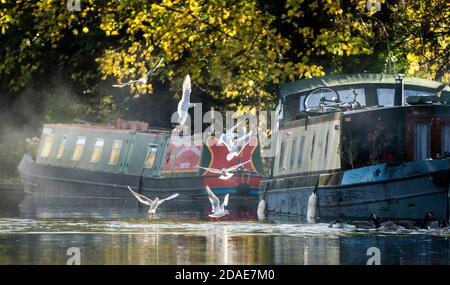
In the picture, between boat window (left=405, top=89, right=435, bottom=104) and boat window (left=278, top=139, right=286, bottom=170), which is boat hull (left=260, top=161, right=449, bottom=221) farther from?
Result: boat window (left=405, top=89, right=435, bottom=104)

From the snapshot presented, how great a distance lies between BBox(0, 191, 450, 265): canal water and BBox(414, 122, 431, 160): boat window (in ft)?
7.81

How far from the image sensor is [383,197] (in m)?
25.6

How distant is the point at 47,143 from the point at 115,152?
4.40 m

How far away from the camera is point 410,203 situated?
2505cm

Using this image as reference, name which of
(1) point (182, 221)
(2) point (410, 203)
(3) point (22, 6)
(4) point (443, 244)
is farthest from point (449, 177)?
(3) point (22, 6)

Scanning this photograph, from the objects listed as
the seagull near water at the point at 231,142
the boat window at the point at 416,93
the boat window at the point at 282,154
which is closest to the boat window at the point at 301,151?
the boat window at the point at 282,154

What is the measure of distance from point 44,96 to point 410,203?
17.5m

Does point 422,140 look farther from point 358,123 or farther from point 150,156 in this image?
point 150,156

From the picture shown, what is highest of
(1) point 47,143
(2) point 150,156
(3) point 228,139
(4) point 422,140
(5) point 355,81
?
(1) point 47,143

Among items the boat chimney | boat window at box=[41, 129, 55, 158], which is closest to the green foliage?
the boat chimney

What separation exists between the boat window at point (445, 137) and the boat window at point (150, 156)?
17.4 m

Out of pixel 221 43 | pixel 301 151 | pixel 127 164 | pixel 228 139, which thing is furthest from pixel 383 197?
pixel 127 164

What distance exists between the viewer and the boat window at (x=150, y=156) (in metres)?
43.8

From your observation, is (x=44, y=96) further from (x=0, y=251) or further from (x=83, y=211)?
(x=0, y=251)
